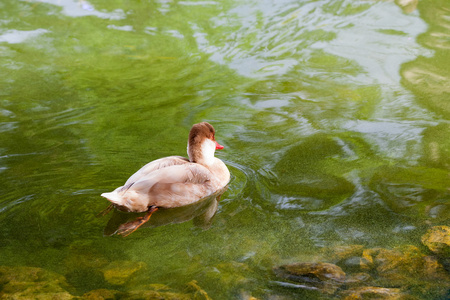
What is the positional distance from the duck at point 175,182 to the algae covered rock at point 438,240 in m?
1.65

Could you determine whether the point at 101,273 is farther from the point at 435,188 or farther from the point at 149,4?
the point at 149,4

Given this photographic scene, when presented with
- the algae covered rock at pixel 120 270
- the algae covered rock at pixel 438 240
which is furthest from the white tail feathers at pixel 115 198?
the algae covered rock at pixel 438 240

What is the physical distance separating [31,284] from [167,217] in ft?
3.79

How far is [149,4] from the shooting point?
29.2ft

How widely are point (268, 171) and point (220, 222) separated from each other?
0.88 meters

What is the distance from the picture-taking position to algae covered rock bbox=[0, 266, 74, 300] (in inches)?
118

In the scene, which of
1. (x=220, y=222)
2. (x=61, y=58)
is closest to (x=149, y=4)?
(x=61, y=58)

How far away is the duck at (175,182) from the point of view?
3844mm

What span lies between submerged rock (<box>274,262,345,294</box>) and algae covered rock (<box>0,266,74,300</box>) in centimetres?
126

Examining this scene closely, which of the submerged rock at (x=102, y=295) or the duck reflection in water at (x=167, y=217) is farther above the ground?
the submerged rock at (x=102, y=295)

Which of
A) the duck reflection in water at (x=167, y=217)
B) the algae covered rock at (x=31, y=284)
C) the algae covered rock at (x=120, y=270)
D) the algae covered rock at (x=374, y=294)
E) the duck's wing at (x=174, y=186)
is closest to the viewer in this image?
the algae covered rock at (x=374, y=294)

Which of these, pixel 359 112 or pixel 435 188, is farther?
pixel 359 112

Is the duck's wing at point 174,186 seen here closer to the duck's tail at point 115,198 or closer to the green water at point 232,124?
the duck's tail at point 115,198

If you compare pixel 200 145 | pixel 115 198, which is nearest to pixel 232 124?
pixel 200 145
